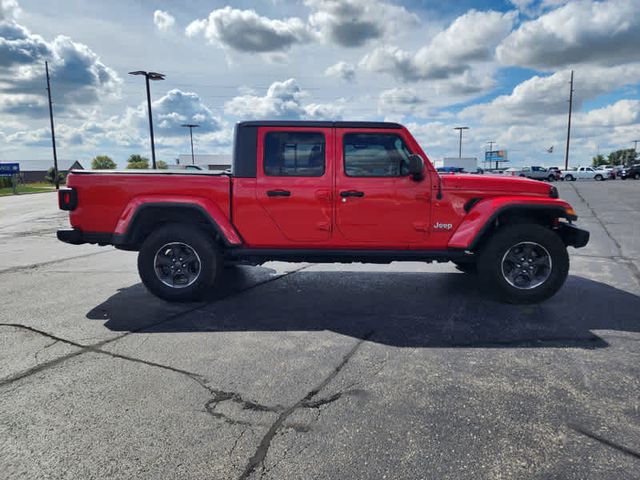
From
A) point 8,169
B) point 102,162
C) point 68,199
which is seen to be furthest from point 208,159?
point 68,199

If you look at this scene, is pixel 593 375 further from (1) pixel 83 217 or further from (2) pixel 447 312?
(1) pixel 83 217

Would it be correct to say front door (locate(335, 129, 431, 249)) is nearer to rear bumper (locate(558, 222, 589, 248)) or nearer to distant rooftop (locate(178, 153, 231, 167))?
rear bumper (locate(558, 222, 589, 248))

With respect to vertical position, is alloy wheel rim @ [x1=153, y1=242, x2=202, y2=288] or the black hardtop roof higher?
the black hardtop roof

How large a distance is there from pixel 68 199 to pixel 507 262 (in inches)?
203

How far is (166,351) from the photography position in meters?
3.51

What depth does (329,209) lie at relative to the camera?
4.66 meters

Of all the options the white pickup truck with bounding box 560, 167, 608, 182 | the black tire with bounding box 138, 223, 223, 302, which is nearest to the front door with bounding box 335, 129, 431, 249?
the black tire with bounding box 138, 223, 223, 302

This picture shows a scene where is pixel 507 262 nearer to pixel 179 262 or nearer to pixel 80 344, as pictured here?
pixel 179 262

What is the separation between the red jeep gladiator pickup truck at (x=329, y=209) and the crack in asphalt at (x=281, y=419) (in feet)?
5.52

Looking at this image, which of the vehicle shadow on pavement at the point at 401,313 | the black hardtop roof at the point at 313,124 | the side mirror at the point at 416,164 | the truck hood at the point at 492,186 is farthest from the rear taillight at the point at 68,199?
the truck hood at the point at 492,186

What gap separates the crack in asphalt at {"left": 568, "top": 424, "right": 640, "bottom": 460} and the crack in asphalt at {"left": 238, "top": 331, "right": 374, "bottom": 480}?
1.55 meters

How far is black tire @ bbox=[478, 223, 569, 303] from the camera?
460 centimetres

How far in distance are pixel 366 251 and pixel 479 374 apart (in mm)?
2013

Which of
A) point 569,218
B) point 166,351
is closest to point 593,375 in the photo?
point 569,218
